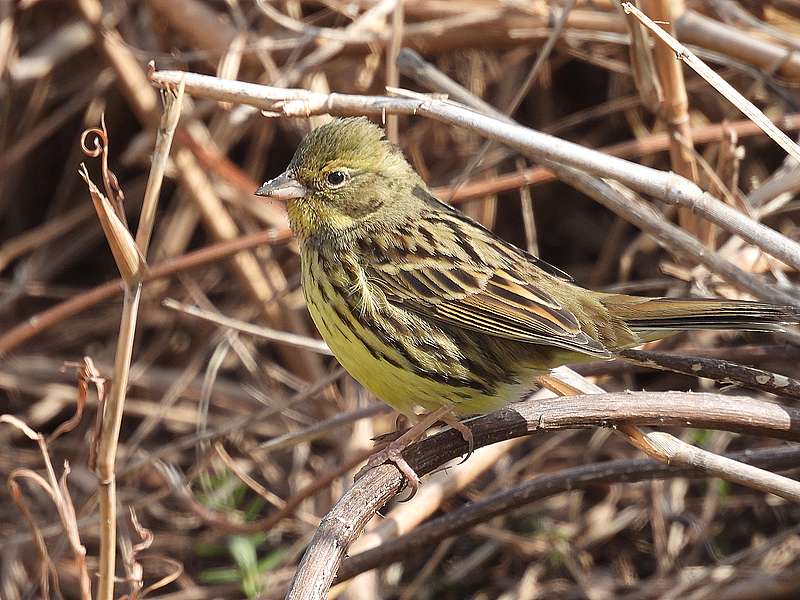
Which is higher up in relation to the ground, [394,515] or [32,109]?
[32,109]

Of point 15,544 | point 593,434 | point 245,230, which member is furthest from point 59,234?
point 593,434

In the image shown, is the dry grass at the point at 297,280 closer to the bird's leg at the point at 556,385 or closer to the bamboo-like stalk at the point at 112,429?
the bird's leg at the point at 556,385

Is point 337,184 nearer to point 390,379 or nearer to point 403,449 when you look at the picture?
point 390,379

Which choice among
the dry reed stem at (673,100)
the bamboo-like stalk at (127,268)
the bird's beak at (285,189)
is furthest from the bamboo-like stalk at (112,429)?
the dry reed stem at (673,100)

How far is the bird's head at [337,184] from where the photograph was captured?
9.52ft

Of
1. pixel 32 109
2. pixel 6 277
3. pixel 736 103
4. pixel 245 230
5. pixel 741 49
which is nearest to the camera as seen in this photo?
pixel 736 103

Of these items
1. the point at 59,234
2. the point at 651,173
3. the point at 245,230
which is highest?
the point at 59,234

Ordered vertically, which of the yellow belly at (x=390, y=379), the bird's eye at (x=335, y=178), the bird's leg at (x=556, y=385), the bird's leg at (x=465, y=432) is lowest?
the bird's leg at (x=465, y=432)

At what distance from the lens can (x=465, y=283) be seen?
2.84 meters

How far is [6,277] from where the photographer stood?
540 cm

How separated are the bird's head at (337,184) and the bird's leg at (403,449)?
21.6 inches

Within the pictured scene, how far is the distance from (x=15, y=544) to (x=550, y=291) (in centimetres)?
246

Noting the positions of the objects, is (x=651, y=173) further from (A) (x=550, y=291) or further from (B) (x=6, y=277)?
(B) (x=6, y=277)

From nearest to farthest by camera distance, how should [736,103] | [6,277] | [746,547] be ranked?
[736,103], [746,547], [6,277]
